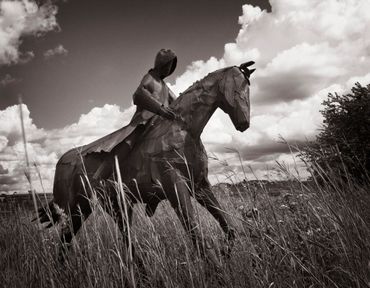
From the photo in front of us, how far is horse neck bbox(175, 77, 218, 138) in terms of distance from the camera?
11.8 ft

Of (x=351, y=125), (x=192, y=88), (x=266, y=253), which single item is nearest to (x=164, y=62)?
(x=192, y=88)

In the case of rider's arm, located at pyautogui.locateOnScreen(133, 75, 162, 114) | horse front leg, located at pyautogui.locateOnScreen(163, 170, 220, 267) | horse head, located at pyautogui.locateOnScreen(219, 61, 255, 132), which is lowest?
horse front leg, located at pyautogui.locateOnScreen(163, 170, 220, 267)

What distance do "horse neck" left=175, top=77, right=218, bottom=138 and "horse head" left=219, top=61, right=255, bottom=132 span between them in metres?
0.10

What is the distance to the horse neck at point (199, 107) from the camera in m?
3.59

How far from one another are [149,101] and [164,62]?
28.7 inches

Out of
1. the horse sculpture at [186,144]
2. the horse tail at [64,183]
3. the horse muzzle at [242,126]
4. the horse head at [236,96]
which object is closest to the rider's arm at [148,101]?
the horse sculpture at [186,144]

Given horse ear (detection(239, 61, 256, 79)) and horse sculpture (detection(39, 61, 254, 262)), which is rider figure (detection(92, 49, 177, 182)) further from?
horse ear (detection(239, 61, 256, 79))

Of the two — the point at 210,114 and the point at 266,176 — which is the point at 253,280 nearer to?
the point at 266,176

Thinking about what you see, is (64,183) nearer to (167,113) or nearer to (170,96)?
(167,113)

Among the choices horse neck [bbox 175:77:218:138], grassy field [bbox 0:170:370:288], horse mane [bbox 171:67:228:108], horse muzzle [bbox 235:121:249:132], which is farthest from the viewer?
horse mane [bbox 171:67:228:108]

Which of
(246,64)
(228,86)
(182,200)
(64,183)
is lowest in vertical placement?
(182,200)

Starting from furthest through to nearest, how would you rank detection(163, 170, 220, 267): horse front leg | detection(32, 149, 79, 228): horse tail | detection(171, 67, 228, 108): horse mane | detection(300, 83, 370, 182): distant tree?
detection(300, 83, 370, 182): distant tree < detection(32, 149, 79, 228): horse tail < detection(171, 67, 228, 108): horse mane < detection(163, 170, 220, 267): horse front leg

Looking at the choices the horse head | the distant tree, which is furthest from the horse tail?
the distant tree

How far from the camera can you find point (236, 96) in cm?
346
